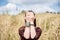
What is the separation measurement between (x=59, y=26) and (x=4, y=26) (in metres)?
0.54

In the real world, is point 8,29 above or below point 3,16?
below

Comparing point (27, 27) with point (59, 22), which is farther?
point (59, 22)

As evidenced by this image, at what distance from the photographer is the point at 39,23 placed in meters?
1.83

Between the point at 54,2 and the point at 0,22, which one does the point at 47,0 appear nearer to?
the point at 54,2

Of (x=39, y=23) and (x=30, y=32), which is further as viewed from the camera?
(x=39, y=23)

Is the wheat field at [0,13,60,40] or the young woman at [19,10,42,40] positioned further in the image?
the wheat field at [0,13,60,40]

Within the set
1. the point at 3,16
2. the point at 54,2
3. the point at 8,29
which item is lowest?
the point at 8,29

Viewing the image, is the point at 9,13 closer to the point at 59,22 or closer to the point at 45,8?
the point at 45,8

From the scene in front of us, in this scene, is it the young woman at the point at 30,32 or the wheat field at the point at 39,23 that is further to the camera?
the wheat field at the point at 39,23

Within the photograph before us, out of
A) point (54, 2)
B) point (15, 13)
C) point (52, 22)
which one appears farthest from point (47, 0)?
point (15, 13)

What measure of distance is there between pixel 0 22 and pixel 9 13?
0.13 metres

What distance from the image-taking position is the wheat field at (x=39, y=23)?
6.06ft

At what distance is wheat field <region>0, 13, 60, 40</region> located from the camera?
185 cm

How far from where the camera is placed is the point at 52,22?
1.91 metres
